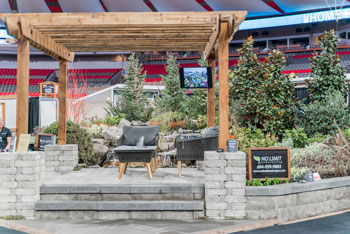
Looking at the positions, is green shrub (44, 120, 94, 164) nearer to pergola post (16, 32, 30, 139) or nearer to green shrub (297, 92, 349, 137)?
pergola post (16, 32, 30, 139)

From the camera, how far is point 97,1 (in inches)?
1254

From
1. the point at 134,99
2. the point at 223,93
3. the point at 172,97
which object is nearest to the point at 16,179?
the point at 223,93

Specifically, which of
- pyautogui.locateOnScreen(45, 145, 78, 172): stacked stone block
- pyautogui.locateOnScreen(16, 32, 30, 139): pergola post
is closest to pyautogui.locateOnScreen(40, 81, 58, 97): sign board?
pyautogui.locateOnScreen(45, 145, 78, 172): stacked stone block

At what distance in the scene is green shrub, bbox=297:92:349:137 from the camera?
10266 mm

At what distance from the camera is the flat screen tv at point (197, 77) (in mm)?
7691

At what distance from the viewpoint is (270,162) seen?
6.45 meters

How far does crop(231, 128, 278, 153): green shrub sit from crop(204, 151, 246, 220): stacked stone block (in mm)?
2693

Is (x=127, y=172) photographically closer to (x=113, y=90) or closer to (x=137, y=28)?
(x=137, y=28)

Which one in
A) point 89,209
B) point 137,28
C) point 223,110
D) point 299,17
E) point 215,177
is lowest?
point 89,209

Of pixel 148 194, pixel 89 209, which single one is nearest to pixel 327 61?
pixel 148 194

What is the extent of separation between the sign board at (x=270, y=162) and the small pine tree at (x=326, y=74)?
17.8 ft

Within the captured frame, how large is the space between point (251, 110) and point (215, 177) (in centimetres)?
520

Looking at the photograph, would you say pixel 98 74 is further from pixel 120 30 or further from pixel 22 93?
pixel 22 93

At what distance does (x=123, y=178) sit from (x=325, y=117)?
5.84 m
